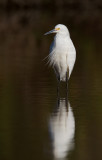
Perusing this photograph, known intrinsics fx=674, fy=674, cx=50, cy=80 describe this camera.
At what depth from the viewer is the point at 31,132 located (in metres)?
7.21

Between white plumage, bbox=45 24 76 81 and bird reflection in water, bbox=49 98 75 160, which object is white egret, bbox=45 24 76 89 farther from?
bird reflection in water, bbox=49 98 75 160

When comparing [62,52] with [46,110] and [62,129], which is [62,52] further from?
[62,129]

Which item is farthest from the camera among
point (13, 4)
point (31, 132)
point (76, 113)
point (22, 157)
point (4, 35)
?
point (13, 4)

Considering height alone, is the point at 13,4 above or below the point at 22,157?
above

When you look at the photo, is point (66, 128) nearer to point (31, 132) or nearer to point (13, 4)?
point (31, 132)

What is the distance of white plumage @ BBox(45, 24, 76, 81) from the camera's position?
1032 centimetres

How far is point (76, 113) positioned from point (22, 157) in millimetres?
2605

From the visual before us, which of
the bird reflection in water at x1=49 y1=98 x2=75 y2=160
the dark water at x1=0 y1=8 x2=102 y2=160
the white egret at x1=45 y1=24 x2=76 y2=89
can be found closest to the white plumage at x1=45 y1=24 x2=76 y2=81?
the white egret at x1=45 y1=24 x2=76 y2=89

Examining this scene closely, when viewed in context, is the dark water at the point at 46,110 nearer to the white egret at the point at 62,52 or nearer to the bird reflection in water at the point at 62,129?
the bird reflection in water at the point at 62,129

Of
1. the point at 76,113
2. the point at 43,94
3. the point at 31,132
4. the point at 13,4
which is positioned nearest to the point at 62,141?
the point at 31,132

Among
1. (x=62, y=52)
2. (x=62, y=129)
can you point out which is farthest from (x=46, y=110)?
(x=62, y=52)

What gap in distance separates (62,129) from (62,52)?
3.20 metres

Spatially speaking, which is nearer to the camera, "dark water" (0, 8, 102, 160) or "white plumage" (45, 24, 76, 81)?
"dark water" (0, 8, 102, 160)

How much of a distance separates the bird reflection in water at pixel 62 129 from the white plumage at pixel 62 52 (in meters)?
1.07
